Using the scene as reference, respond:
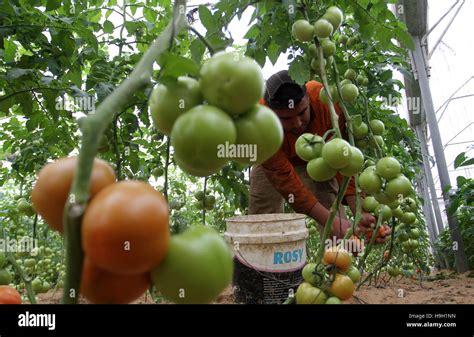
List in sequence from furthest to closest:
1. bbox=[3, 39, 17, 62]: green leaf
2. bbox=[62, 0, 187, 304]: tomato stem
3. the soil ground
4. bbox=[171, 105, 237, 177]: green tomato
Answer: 1. the soil ground
2. bbox=[3, 39, 17, 62]: green leaf
3. bbox=[171, 105, 237, 177]: green tomato
4. bbox=[62, 0, 187, 304]: tomato stem

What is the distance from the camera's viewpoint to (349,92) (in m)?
1.43

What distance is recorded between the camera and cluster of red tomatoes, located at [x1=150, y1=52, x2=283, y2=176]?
49 centimetres

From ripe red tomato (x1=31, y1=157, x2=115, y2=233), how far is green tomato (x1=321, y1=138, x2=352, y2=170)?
2.31ft

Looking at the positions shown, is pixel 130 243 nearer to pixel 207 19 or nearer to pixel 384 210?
pixel 207 19

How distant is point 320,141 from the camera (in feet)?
3.86

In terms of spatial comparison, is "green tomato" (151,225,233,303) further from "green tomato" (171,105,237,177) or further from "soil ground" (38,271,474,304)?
"soil ground" (38,271,474,304)

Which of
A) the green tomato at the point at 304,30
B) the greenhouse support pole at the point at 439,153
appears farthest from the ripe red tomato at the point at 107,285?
the greenhouse support pole at the point at 439,153

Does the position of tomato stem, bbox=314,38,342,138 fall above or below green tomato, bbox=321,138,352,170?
above

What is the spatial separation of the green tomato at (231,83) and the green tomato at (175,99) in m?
0.02

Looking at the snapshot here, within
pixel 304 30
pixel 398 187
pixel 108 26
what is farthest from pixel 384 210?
pixel 108 26

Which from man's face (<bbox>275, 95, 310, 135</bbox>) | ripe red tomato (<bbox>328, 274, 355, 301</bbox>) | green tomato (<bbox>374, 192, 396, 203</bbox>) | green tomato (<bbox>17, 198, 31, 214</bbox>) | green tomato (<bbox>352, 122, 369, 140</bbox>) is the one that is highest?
man's face (<bbox>275, 95, 310, 135</bbox>)

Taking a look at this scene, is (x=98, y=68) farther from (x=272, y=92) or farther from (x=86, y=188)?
(x=86, y=188)

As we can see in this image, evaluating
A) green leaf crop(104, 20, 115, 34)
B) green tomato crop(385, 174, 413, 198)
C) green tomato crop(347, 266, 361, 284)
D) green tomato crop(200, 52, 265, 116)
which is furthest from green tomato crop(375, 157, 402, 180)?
green leaf crop(104, 20, 115, 34)
